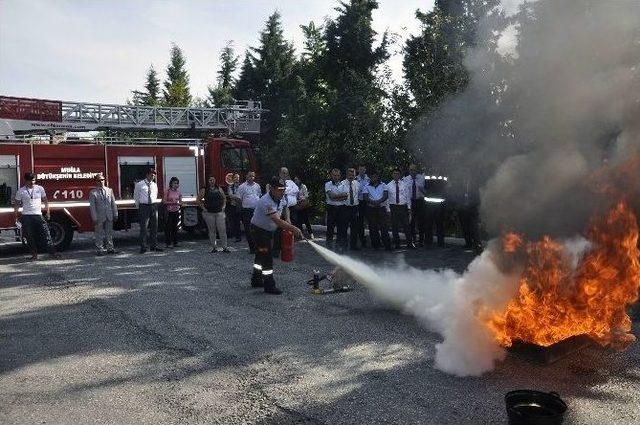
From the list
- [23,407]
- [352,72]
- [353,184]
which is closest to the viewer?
[23,407]

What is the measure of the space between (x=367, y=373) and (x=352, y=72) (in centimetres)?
1737

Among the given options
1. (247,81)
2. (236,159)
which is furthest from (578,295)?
(247,81)

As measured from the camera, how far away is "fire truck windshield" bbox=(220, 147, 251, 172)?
48.2 feet

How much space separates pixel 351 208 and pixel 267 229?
13.6 feet

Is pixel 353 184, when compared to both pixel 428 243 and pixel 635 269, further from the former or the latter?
pixel 635 269

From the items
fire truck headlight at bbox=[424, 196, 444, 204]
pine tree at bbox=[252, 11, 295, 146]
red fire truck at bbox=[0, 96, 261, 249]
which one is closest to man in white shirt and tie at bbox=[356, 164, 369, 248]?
fire truck headlight at bbox=[424, 196, 444, 204]

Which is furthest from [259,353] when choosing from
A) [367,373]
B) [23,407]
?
[23,407]

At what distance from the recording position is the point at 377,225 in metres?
12.0

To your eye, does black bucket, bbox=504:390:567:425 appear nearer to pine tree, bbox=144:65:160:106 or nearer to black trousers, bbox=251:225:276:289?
black trousers, bbox=251:225:276:289

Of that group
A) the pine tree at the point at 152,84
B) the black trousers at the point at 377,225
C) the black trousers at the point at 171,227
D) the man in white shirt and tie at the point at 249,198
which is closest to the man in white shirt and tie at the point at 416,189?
the black trousers at the point at 377,225

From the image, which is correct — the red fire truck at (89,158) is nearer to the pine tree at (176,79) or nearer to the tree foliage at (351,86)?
the tree foliage at (351,86)

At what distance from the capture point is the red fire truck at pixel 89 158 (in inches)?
478

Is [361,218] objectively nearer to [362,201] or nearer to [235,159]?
[362,201]

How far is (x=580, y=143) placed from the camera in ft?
18.0
